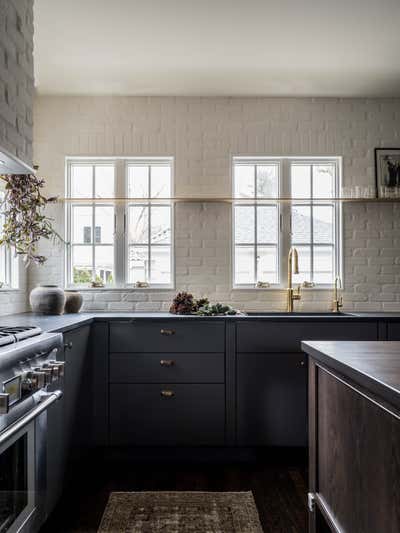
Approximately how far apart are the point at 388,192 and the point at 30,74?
2.75m

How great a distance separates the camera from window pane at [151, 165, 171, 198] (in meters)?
3.71

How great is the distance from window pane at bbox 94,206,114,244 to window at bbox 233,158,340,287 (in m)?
1.02

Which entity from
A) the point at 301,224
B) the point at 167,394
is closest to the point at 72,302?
the point at 167,394

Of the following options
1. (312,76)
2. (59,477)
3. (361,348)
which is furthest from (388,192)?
(59,477)

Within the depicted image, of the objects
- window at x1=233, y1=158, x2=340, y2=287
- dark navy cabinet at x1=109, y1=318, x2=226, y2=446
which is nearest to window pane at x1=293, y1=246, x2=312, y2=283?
window at x1=233, y1=158, x2=340, y2=287

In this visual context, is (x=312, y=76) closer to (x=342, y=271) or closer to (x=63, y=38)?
(x=342, y=271)

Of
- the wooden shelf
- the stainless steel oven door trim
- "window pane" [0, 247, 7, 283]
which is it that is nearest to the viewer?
the stainless steel oven door trim

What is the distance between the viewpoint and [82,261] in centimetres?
368

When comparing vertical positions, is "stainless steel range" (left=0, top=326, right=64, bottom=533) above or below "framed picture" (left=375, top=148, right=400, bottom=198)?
below

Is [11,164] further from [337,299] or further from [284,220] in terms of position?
[337,299]

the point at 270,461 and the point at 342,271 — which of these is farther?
the point at 342,271

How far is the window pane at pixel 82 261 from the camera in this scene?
3678mm

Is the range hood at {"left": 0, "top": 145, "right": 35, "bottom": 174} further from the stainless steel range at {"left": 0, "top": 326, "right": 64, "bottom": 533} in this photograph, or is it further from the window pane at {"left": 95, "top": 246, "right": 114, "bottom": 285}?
the window pane at {"left": 95, "top": 246, "right": 114, "bottom": 285}

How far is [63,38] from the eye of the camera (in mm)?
2855
